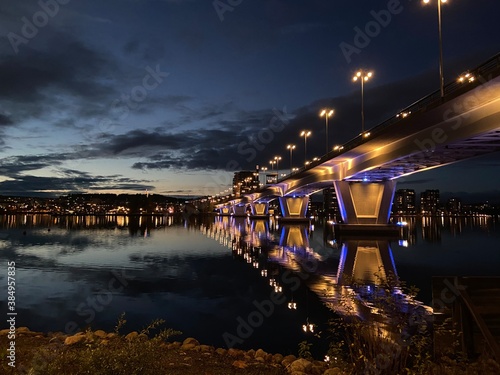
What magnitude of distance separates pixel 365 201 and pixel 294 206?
50.8 m

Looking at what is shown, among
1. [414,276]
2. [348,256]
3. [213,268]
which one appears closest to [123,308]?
[213,268]

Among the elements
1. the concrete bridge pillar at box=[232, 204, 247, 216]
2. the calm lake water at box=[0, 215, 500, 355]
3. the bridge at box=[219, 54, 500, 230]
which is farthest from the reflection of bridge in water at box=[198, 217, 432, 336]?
the concrete bridge pillar at box=[232, 204, 247, 216]

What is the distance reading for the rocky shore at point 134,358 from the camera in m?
5.94

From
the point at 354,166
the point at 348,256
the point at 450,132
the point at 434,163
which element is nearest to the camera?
the point at 450,132

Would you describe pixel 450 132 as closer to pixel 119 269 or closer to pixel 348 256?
pixel 348 256

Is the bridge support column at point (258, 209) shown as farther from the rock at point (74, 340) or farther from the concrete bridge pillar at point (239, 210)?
the rock at point (74, 340)

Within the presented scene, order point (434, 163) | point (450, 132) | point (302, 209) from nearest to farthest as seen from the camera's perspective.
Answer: point (450, 132) → point (434, 163) → point (302, 209)

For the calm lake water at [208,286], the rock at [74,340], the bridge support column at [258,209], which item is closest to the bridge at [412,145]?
the calm lake water at [208,286]

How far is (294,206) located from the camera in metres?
105

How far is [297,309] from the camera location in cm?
1456

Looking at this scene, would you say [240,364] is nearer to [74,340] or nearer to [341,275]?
[74,340]

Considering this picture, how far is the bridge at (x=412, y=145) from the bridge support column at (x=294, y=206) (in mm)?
32254

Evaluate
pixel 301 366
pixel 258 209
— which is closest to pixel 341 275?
pixel 301 366

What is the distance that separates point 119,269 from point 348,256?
17114 mm
